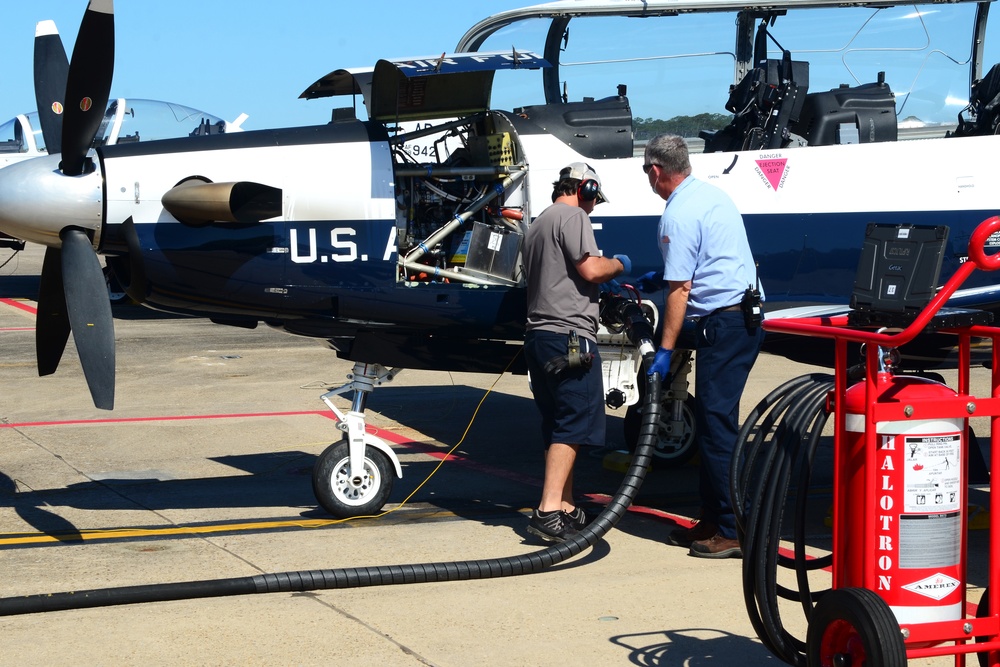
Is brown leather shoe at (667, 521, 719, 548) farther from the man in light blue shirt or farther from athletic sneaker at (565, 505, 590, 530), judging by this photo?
athletic sneaker at (565, 505, 590, 530)

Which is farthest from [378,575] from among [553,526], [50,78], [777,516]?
[50,78]

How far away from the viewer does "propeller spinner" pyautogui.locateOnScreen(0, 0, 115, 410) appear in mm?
5598

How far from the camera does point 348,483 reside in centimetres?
619

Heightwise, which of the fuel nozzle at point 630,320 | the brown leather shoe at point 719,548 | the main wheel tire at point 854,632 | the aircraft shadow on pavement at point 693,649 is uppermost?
the fuel nozzle at point 630,320

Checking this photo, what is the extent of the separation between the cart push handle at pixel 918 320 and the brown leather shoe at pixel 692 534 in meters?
2.02

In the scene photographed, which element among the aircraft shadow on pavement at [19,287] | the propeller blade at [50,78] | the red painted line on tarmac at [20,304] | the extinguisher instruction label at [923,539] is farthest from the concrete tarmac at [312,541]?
the aircraft shadow on pavement at [19,287]

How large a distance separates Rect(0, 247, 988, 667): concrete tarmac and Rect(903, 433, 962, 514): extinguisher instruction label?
0.97 metres

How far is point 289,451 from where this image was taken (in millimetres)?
8250

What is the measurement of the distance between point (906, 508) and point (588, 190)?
283 centimetres

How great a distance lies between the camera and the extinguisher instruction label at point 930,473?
335 cm

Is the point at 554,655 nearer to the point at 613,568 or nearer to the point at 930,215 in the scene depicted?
the point at 613,568

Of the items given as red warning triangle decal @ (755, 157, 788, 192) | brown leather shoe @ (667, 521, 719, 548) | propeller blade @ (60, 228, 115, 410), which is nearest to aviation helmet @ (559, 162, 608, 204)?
red warning triangle decal @ (755, 157, 788, 192)

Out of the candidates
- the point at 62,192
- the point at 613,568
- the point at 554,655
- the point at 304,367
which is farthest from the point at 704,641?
the point at 304,367

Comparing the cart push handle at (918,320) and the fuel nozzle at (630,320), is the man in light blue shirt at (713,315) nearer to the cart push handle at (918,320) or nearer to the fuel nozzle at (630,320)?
the fuel nozzle at (630,320)
